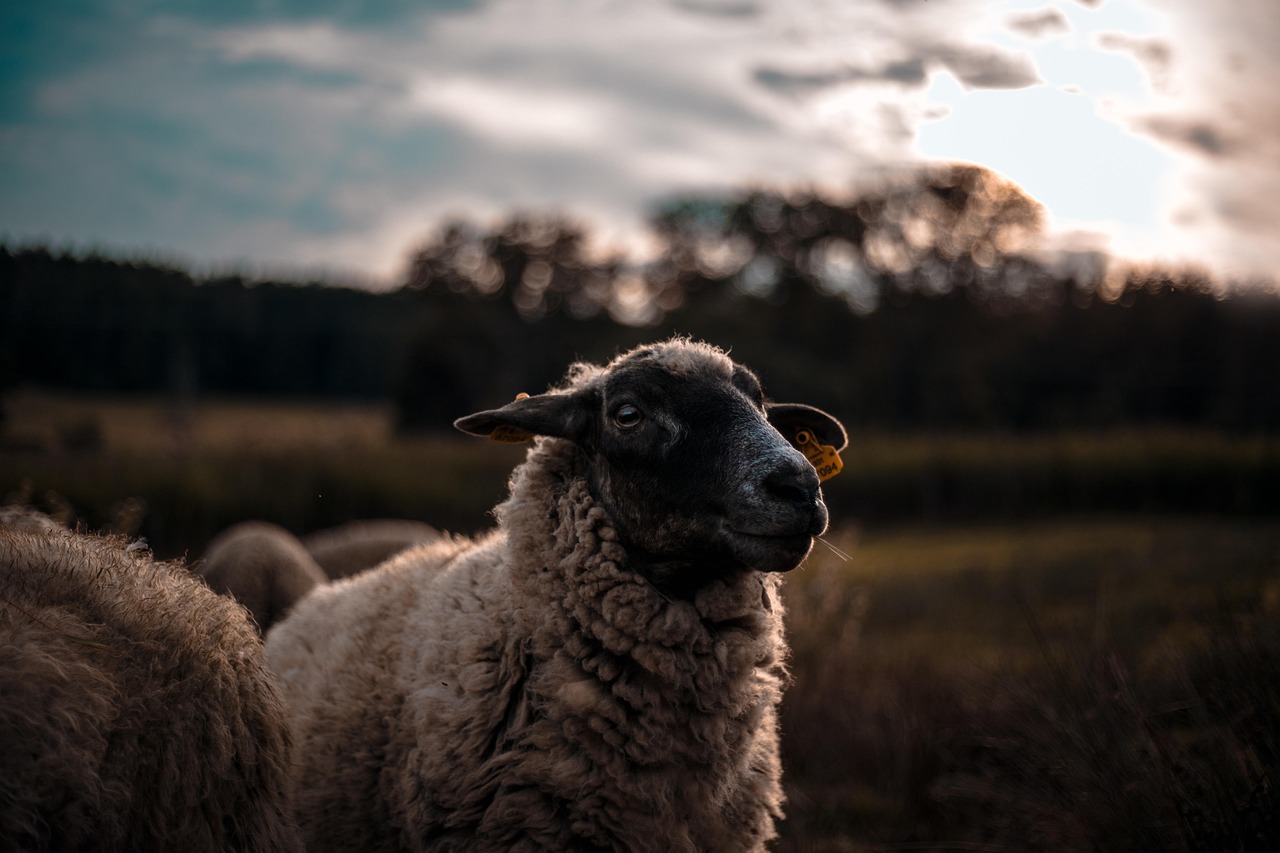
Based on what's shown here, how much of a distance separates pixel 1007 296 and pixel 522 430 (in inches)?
1581

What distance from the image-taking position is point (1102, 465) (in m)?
21.6

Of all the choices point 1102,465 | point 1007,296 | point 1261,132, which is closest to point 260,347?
point 1261,132

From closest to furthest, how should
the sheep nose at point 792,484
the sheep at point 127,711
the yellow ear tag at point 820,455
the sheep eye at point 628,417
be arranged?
the sheep at point 127,711, the sheep nose at point 792,484, the sheep eye at point 628,417, the yellow ear tag at point 820,455

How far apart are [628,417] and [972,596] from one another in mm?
10650

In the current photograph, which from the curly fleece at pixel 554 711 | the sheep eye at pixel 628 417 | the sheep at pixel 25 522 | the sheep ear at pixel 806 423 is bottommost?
the curly fleece at pixel 554 711

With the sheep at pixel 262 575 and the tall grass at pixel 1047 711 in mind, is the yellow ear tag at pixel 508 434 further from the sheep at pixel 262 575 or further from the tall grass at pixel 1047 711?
the tall grass at pixel 1047 711

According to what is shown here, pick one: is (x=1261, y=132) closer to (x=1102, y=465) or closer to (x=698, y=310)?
(x=1102, y=465)

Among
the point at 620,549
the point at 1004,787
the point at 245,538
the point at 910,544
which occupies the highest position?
the point at 620,549

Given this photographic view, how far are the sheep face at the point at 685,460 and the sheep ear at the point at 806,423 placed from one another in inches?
12.3

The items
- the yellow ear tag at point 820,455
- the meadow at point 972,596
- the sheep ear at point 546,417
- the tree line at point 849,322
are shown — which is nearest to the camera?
the sheep ear at point 546,417

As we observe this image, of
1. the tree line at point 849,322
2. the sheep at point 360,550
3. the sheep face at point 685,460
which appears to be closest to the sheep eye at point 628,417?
the sheep face at point 685,460

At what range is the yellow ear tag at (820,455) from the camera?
3.69 meters

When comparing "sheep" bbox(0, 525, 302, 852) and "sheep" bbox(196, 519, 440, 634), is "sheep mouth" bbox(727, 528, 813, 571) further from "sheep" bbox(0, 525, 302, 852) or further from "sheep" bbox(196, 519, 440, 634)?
"sheep" bbox(196, 519, 440, 634)

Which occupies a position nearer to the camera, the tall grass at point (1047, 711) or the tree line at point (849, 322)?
the tall grass at point (1047, 711)
